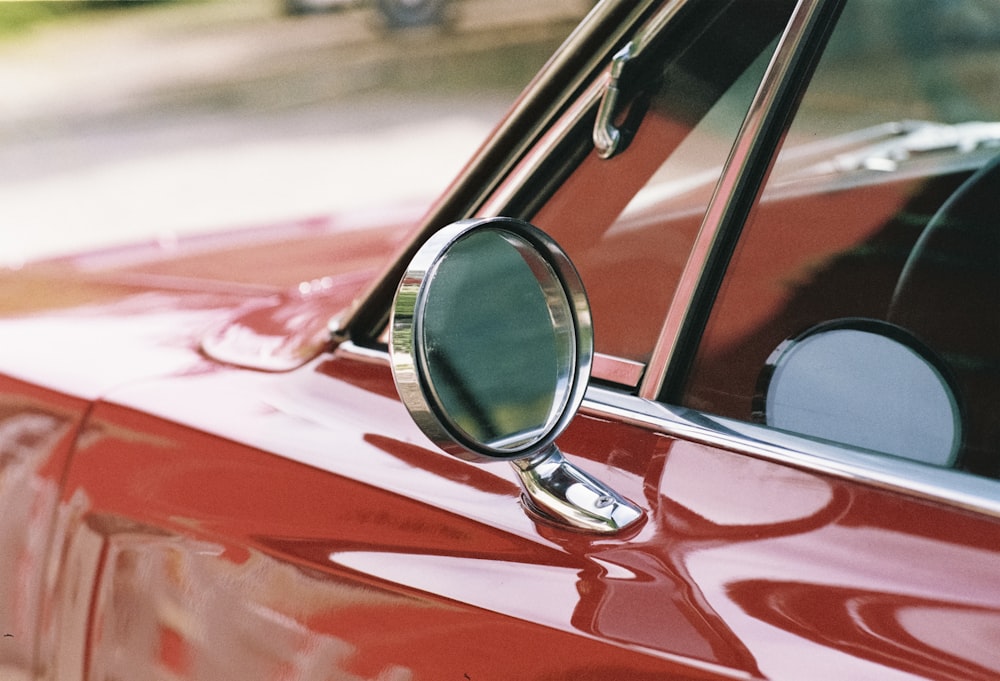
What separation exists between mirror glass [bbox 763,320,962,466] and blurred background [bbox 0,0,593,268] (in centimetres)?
433

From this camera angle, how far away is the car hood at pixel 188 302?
1790mm

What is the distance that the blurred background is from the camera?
847cm

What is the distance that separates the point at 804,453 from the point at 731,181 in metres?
0.31

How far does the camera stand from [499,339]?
1.25 m

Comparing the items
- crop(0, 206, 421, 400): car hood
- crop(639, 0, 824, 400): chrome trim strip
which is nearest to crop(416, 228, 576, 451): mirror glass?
crop(639, 0, 824, 400): chrome trim strip

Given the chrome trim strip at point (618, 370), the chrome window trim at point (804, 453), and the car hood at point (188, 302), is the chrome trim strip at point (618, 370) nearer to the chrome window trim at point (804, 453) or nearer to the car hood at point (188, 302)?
the chrome window trim at point (804, 453)

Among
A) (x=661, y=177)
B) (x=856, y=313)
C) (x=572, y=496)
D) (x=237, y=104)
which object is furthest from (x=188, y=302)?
(x=237, y=104)

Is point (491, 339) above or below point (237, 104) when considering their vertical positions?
above

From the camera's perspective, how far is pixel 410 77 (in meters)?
13.7

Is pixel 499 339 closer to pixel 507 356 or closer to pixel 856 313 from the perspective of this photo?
pixel 507 356

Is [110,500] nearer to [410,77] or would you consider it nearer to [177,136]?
[177,136]

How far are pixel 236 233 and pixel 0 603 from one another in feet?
4.06

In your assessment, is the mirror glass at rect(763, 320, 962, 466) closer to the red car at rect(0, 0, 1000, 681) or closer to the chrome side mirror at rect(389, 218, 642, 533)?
the red car at rect(0, 0, 1000, 681)

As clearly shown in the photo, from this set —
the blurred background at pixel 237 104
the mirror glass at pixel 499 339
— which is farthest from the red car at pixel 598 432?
the blurred background at pixel 237 104
